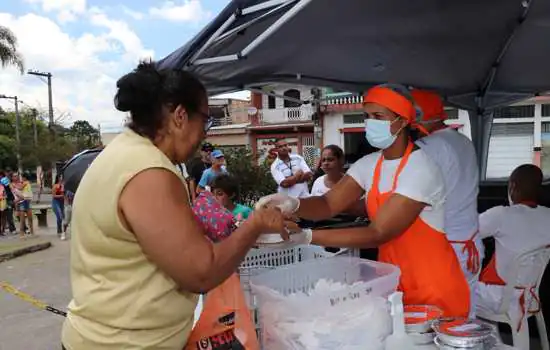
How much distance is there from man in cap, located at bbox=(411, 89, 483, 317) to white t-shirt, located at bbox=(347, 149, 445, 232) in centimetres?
49

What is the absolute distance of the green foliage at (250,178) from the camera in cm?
998

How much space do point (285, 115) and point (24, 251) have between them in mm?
20406

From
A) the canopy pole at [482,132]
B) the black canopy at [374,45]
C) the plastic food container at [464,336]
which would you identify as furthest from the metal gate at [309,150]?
the plastic food container at [464,336]

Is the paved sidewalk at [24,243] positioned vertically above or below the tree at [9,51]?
below

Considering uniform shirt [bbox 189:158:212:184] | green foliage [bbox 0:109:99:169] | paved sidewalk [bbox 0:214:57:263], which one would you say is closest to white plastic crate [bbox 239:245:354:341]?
uniform shirt [bbox 189:158:212:184]

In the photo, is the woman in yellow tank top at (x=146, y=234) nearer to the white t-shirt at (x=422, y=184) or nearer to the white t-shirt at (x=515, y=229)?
the white t-shirt at (x=422, y=184)

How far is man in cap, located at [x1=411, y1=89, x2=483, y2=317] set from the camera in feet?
7.76

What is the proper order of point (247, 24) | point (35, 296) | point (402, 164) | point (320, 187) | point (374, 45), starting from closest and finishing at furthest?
point (402, 164) → point (247, 24) → point (374, 45) → point (320, 187) → point (35, 296)

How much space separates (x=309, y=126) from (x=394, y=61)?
81.9 feet

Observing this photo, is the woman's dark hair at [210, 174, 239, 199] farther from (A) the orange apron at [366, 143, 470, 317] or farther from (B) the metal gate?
(B) the metal gate

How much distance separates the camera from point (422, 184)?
180 centimetres

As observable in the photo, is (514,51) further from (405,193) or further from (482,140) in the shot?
(405,193)

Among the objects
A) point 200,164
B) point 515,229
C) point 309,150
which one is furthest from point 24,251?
point 309,150

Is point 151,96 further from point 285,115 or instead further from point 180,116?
point 285,115
